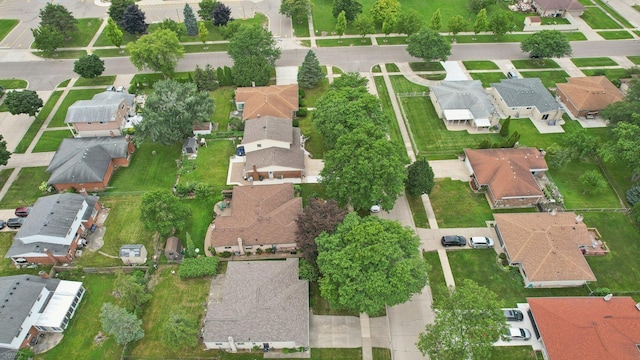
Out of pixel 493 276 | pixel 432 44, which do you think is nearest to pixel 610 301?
pixel 493 276

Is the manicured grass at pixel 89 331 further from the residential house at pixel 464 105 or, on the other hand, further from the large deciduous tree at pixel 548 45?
the large deciduous tree at pixel 548 45

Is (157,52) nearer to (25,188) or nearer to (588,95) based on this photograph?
(25,188)

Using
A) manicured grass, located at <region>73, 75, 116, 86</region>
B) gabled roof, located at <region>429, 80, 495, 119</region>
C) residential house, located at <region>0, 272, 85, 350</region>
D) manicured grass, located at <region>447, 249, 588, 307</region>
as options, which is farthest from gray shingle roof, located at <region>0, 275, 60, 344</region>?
gabled roof, located at <region>429, 80, 495, 119</region>

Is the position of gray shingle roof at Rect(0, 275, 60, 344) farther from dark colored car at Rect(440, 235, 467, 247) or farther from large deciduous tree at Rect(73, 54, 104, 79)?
dark colored car at Rect(440, 235, 467, 247)

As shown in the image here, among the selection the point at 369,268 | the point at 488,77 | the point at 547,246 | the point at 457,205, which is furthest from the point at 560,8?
the point at 369,268

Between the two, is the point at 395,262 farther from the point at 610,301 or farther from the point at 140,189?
the point at 140,189

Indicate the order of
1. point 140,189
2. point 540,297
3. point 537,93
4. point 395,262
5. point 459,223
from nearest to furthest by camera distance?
1. point 395,262
2. point 540,297
3. point 459,223
4. point 140,189
5. point 537,93

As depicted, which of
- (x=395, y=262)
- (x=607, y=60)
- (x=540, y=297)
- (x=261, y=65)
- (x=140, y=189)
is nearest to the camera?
(x=395, y=262)
